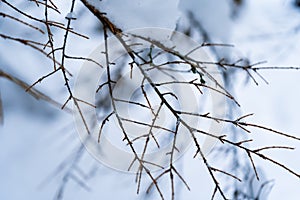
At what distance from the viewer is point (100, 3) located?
1244 millimetres

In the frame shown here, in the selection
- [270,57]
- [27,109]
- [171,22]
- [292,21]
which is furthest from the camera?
[292,21]

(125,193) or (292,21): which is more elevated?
(292,21)

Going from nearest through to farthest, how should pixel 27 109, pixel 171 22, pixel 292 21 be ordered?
pixel 27 109 < pixel 171 22 < pixel 292 21

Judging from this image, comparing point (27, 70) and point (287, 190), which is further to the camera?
point (287, 190)

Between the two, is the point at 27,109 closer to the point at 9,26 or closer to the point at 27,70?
the point at 27,70

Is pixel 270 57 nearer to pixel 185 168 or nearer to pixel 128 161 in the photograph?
pixel 185 168

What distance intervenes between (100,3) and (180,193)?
0.70 metres

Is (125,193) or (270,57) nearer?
(125,193)

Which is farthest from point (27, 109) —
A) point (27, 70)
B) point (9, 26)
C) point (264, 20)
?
point (264, 20)

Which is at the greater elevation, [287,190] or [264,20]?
[264,20]

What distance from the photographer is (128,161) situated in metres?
1.25

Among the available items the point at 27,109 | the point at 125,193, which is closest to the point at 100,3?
the point at 27,109

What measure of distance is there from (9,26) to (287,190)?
1160 millimetres

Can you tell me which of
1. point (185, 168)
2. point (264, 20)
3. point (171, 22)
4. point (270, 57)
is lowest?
point (185, 168)
